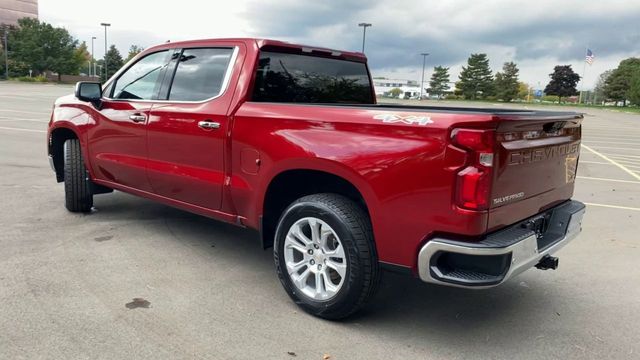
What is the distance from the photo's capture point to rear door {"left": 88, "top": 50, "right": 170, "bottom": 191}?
4.70 metres

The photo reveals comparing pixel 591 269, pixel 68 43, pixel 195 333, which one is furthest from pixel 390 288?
pixel 68 43

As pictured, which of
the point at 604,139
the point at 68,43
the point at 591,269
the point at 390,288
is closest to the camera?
the point at 390,288

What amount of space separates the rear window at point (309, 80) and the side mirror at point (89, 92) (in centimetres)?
199

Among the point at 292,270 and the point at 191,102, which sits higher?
the point at 191,102

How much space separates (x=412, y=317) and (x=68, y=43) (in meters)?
76.5

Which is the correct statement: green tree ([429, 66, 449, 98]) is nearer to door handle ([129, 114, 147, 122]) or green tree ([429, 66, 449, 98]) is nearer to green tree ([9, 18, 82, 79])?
green tree ([9, 18, 82, 79])

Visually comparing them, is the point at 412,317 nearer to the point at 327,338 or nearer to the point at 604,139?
the point at 327,338

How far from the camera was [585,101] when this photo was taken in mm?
99938

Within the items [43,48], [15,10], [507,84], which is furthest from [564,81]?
[15,10]

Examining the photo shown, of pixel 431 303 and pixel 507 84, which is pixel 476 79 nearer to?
pixel 507 84

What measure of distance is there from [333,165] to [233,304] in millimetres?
1211

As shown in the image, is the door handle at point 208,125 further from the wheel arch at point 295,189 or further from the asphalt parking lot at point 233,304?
the asphalt parking lot at point 233,304

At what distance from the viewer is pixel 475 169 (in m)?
2.77

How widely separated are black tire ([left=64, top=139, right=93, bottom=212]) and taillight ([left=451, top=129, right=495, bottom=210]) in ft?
13.9
